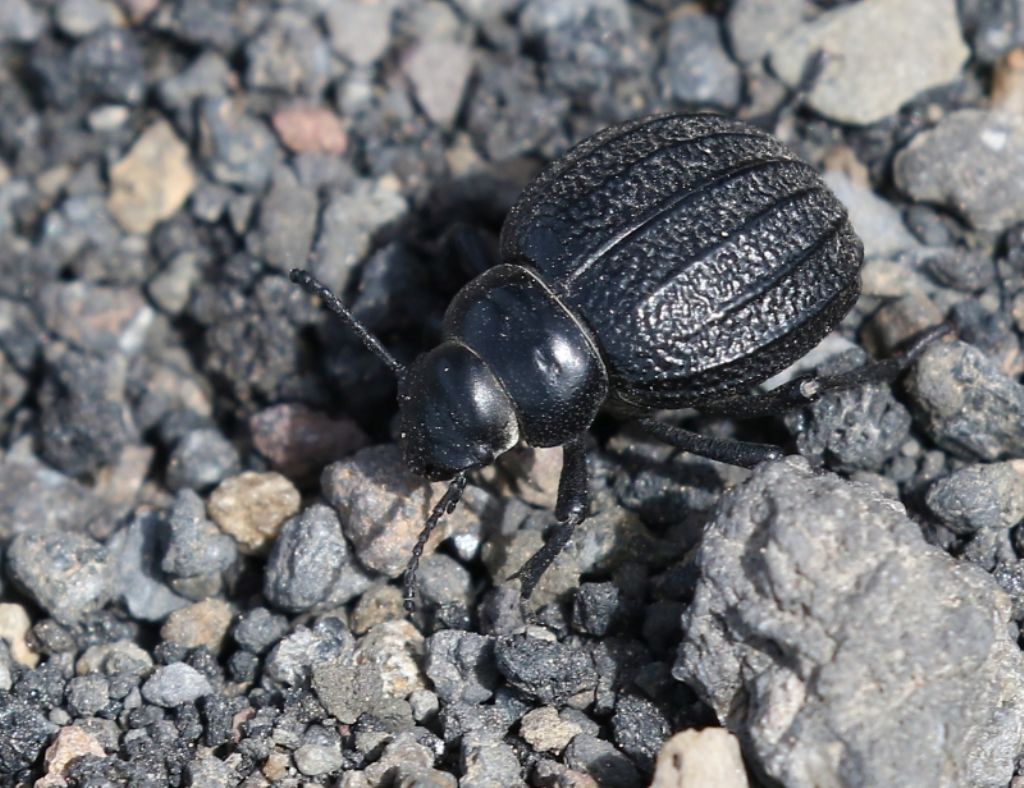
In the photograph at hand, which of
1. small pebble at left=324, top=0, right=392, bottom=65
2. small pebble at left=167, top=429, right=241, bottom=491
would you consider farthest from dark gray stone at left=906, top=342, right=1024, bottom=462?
small pebble at left=324, top=0, right=392, bottom=65

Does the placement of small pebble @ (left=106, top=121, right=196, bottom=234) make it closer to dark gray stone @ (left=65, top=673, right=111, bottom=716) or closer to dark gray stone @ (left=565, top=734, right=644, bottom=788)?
dark gray stone @ (left=65, top=673, right=111, bottom=716)

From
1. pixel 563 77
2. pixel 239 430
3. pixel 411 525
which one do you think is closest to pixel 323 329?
pixel 239 430

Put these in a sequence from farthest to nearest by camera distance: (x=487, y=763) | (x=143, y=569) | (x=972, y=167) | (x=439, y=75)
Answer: (x=439, y=75), (x=972, y=167), (x=143, y=569), (x=487, y=763)

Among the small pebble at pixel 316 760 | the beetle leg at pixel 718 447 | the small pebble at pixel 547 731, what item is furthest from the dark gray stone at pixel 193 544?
the beetle leg at pixel 718 447

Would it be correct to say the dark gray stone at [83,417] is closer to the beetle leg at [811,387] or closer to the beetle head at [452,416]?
the beetle head at [452,416]

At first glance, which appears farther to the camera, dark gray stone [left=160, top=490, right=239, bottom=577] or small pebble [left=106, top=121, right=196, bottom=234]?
small pebble [left=106, top=121, right=196, bottom=234]

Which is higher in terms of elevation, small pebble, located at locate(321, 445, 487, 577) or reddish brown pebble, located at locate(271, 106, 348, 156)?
reddish brown pebble, located at locate(271, 106, 348, 156)

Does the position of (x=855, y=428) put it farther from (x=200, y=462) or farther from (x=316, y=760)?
(x=200, y=462)

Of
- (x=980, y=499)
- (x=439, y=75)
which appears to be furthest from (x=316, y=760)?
(x=439, y=75)
